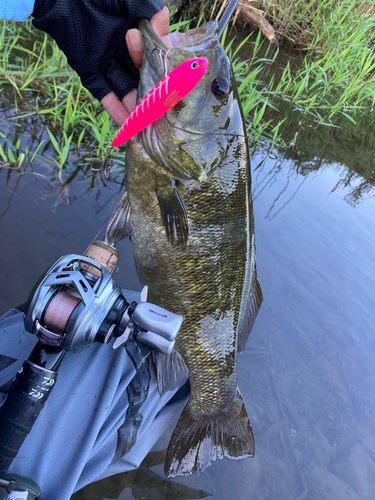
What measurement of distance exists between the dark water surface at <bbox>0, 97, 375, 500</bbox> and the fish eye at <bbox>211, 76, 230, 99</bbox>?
124 centimetres

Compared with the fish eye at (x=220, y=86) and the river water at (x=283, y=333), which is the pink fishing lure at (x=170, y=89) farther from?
the river water at (x=283, y=333)

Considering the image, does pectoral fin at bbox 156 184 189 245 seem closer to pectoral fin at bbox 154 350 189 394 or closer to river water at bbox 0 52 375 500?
pectoral fin at bbox 154 350 189 394

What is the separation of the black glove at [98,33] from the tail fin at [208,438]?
1787 mm

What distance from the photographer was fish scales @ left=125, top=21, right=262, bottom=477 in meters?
1.51

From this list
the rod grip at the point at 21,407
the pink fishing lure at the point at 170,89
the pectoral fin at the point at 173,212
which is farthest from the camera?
the pectoral fin at the point at 173,212

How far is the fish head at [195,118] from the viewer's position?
1480 millimetres

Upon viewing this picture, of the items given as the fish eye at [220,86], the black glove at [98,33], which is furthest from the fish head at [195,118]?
the black glove at [98,33]

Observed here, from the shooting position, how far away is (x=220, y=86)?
152 centimetres

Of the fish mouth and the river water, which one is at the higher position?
the fish mouth

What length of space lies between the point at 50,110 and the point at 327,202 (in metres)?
2.97

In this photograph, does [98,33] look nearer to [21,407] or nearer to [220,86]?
[220,86]

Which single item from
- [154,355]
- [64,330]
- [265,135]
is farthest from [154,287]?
[265,135]

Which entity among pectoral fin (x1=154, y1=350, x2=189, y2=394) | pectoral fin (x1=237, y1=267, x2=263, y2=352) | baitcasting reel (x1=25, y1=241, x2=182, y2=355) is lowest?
pectoral fin (x1=154, y1=350, x2=189, y2=394)

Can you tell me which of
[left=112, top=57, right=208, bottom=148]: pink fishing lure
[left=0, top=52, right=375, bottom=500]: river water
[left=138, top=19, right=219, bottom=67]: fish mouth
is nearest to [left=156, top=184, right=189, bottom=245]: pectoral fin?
[left=112, top=57, right=208, bottom=148]: pink fishing lure
